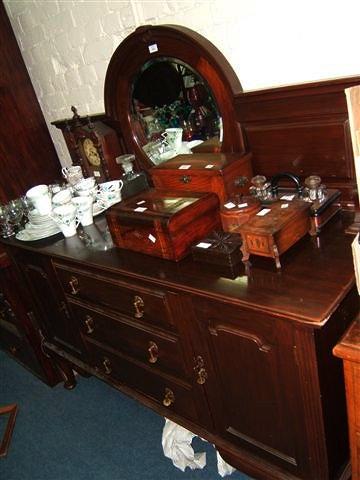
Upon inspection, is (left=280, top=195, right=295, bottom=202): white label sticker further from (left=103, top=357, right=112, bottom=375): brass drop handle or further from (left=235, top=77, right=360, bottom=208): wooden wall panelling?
(left=103, top=357, right=112, bottom=375): brass drop handle

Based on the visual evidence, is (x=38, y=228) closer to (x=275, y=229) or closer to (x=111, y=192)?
(x=111, y=192)

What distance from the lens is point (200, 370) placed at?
1398mm

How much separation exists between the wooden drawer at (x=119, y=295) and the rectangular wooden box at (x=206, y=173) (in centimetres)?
43

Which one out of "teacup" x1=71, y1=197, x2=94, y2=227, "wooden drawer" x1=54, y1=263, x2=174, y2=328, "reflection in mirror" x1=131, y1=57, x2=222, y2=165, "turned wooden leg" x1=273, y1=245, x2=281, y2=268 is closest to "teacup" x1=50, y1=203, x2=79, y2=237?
"teacup" x1=71, y1=197, x2=94, y2=227

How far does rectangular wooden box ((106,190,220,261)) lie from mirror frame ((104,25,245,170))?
349 millimetres

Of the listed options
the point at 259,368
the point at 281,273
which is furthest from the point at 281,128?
the point at 259,368

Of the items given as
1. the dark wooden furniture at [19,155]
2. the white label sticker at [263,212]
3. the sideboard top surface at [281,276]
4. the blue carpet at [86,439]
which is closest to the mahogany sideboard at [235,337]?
the sideboard top surface at [281,276]

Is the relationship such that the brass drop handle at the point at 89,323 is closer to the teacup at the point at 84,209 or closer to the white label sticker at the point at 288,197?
the teacup at the point at 84,209

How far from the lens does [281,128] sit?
150cm

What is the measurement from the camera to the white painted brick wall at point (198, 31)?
1322mm

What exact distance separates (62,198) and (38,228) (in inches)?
7.0

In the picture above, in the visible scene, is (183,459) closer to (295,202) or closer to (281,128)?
(295,202)

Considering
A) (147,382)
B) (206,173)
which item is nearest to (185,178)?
(206,173)

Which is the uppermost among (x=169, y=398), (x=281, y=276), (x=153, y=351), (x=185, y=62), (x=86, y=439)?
(x=185, y=62)
